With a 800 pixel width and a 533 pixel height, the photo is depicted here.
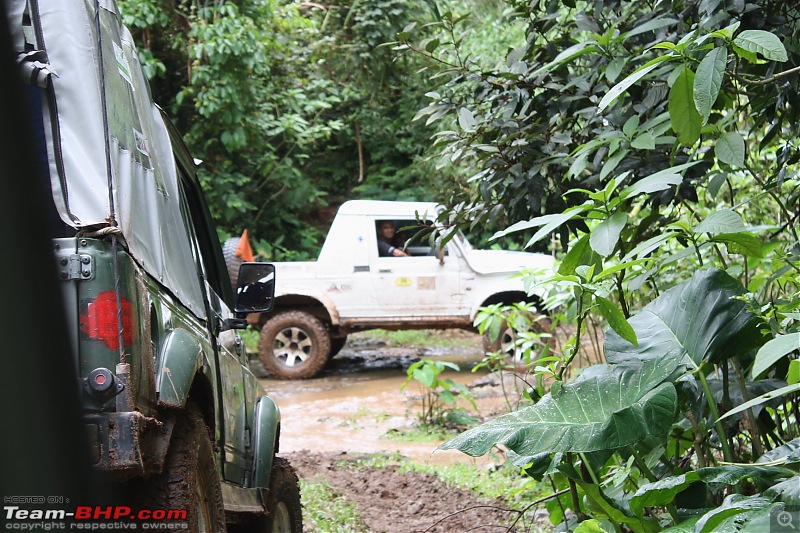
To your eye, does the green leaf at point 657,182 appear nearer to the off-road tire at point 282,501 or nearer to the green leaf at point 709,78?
the green leaf at point 709,78

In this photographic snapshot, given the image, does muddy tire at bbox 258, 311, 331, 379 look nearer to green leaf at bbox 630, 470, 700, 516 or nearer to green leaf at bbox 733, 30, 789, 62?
green leaf at bbox 630, 470, 700, 516

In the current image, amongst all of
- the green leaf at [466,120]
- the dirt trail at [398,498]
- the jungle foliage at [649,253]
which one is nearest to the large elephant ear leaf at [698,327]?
the jungle foliage at [649,253]

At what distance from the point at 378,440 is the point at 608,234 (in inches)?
226

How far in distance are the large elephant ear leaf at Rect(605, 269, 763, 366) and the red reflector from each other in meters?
1.40

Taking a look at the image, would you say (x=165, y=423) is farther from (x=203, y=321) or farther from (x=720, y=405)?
(x=720, y=405)

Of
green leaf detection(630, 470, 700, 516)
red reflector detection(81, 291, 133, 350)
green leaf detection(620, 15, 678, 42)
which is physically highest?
green leaf detection(620, 15, 678, 42)

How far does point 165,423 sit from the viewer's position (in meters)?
2.13

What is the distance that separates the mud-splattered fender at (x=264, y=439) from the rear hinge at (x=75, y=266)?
1702mm

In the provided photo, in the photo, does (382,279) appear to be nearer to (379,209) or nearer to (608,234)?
(379,209)

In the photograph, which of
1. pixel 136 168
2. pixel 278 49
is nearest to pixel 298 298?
pixel 278 49

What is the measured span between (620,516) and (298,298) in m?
9.19

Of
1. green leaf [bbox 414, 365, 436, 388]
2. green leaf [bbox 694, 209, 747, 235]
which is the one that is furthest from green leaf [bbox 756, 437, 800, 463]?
green leaf [bbox 414, 365, 436, 388]

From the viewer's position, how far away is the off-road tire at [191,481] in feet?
6.74

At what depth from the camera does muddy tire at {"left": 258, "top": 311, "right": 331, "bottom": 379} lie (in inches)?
437
